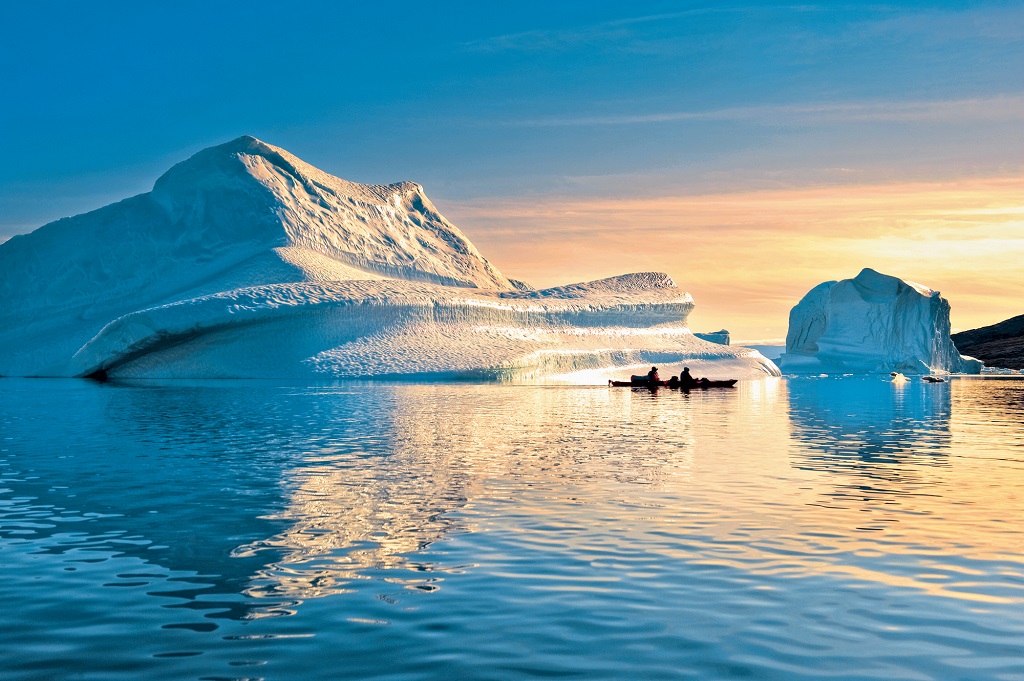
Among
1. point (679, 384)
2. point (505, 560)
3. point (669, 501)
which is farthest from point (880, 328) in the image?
point (505, 560)

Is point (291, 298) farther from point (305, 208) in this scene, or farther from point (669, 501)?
point (669, 501)

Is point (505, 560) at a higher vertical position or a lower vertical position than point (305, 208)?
lower

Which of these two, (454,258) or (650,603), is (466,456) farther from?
(454,258)

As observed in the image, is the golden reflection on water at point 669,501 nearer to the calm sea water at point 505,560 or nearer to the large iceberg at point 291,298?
the calm sea water at point 505,560

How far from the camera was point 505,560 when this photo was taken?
705 centimetres

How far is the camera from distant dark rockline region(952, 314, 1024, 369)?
5413 inches

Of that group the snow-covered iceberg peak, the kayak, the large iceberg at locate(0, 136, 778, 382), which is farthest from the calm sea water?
the snow-covered iceberg peak

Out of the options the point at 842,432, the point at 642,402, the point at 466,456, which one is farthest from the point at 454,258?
the point at 466,456

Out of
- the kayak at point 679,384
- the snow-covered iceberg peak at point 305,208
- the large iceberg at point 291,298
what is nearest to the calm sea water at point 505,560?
the kayak at point 679,384

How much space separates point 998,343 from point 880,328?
10391 cm

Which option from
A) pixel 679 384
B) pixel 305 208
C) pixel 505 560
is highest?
pixel 305 208

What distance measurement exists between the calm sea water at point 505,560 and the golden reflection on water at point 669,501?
0.14 ft

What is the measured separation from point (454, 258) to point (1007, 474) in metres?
57.0

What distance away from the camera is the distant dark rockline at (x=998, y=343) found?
137500 millimetres
